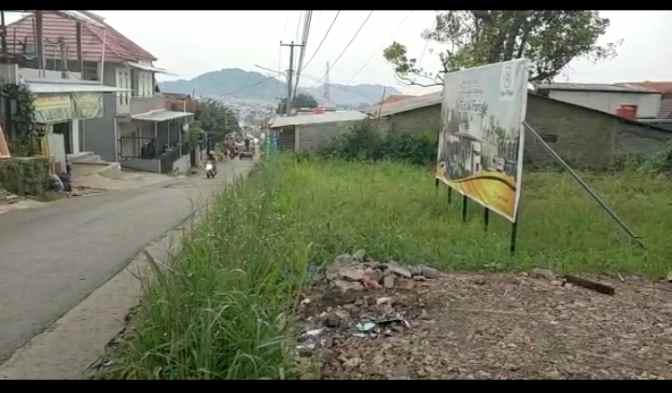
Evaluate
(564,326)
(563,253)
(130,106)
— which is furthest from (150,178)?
(564,326)

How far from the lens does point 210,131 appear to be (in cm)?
4503

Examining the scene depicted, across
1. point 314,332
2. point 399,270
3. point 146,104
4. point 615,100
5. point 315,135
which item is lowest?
point 314,332

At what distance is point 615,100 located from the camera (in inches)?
1041

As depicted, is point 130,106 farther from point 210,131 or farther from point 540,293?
point 540,293

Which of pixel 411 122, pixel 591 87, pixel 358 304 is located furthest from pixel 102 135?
pixel 358 304

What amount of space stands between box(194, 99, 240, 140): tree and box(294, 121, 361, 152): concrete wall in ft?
81.2

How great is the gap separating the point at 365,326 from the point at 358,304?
1.44 ft

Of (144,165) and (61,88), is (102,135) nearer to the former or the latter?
(144,165)

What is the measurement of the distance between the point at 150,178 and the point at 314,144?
8.26 metres

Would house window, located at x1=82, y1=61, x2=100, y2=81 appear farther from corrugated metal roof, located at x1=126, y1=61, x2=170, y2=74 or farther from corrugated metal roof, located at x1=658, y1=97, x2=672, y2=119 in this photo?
corrugated metal roof, located at x1=658, y1=97, x2=672, y2=119

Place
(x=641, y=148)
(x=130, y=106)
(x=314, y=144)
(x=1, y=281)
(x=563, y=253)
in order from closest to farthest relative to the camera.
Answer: (x=1, y=281) < (x=563, y=253) < (x=641, y=148) < (x=314, y=144) < (x=130, y=106)

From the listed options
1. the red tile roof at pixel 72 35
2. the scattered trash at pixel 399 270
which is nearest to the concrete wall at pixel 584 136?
the scattered trash at pixel 399 270

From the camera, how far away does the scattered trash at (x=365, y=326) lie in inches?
150

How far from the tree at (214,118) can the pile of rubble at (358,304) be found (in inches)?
1551
